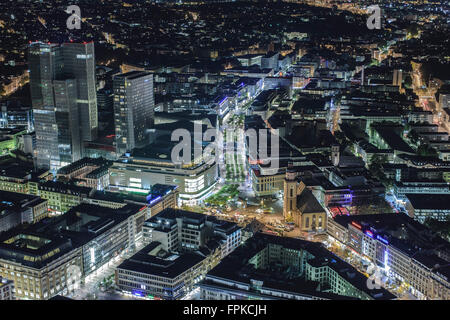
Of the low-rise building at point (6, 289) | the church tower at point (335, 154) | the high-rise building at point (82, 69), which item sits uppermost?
the high-rise building at point (82, 69)

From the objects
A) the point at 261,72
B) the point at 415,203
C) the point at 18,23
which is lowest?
the point at 415,203

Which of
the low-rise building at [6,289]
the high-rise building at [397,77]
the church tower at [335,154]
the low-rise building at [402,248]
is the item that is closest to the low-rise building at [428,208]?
the low-rise building at [402,248]

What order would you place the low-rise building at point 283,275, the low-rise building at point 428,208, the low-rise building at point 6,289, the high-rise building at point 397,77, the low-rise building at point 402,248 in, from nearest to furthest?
the low-rise building at point 283,275 → the low-rise building at point 6,289 → the low-rise building at point 402,248 → the low-rise building at point 428,208 → the high-rise building at point 397,77

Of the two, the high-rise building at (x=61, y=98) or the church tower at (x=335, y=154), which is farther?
the church tower at (x=335, y=154)

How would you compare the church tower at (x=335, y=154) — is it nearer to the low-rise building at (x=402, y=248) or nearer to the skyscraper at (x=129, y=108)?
the low-rise building at (x=402, y=248)

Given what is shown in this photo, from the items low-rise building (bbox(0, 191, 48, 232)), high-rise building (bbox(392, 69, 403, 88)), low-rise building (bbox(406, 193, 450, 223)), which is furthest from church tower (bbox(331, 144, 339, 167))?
high-rise building (bbox(392, 69, 403, 88))

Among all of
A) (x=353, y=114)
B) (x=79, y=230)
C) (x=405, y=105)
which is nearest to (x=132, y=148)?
(x=79, y=230)
